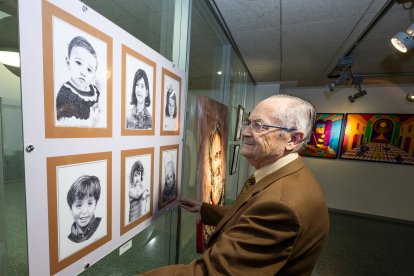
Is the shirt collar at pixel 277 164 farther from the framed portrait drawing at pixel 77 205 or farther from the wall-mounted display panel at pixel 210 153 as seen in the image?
the framed portrait drawing at pixel 77 205

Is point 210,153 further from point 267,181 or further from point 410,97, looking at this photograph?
point 410,97

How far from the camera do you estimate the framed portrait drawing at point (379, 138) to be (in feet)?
12.5

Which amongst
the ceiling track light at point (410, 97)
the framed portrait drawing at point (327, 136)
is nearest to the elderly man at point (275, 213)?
the framed portrait drawing at point (327, 136)

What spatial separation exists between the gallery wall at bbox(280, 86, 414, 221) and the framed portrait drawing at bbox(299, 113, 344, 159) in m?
0.12

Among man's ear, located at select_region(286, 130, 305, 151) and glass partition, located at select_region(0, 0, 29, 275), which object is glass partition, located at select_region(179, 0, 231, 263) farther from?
glass partition, located at select_region(0, 0, 29, 275)

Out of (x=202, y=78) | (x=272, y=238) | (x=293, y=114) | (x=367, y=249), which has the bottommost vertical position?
(x=367, y=249)

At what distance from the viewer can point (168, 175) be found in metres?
1.09

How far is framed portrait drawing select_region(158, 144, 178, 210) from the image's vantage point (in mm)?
1028

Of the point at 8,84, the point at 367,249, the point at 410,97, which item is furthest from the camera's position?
the point at 410,97

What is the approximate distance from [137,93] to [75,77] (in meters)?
0.25

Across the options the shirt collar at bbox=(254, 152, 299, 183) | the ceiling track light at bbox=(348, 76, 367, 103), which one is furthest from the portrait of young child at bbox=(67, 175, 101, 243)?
the ceiling track light at bbox=(348, 76, 367, 103)

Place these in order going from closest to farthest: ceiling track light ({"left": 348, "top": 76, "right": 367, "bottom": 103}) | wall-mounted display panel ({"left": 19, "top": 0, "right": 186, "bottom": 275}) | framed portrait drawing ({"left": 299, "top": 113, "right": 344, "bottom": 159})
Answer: wall-mounted display panel ({"left": 19, "top": 0, "right": 186, "bottom": 275})
ceiling track light ({"left": 348, "top": 76, "right": 367, "bottom": 103})
framed portrait drawing ({"left": 299, "top": 113, "right": 344, "bottom": 159})

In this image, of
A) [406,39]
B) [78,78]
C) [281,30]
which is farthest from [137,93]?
[406,39]

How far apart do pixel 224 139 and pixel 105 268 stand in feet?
4.30
